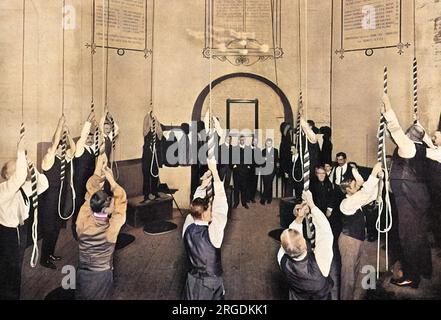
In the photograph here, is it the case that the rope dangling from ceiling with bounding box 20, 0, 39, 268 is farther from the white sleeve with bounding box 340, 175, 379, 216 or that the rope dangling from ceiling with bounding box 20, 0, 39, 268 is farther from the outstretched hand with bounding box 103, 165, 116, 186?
the white sleeve with bounding box 340, 175, 379, 216

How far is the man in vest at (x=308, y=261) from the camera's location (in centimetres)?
499

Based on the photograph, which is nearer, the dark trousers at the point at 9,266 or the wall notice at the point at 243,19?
the dark trousers at the point at 9,266

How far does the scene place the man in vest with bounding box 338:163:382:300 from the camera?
5.18 metres

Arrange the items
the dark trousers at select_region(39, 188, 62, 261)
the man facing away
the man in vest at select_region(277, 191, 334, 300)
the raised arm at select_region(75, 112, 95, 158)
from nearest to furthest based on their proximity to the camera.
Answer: the man in vest at select_region(277, 191, 334, 300), the man facing away, the dark trousers at select_region(39, 188, 62, 261), the raised arm at select_region(75, 112, 95, 158)

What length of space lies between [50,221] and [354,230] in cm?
394

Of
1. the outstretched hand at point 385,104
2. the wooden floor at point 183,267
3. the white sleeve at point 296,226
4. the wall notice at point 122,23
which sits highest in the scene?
the wall notice at point 122,23

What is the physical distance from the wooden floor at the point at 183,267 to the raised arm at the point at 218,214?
0.17m

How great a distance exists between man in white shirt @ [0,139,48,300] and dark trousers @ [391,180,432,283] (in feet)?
15.6

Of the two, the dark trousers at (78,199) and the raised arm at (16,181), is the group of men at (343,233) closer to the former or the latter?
the dark trousers at (78,199)

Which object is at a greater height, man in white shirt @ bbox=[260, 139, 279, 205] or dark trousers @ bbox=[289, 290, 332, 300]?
man in white shirt @ bbox=[260, 139, 279, 205]

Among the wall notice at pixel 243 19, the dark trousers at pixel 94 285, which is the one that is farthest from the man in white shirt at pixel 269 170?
the dark trousers at pixel 94 285

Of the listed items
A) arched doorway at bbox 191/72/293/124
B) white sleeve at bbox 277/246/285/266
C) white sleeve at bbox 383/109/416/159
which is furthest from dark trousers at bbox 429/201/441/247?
arched doorway at bbox 191/72/293/124

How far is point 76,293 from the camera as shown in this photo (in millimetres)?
5121

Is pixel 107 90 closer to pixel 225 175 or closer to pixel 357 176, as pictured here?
pixel 225 175
